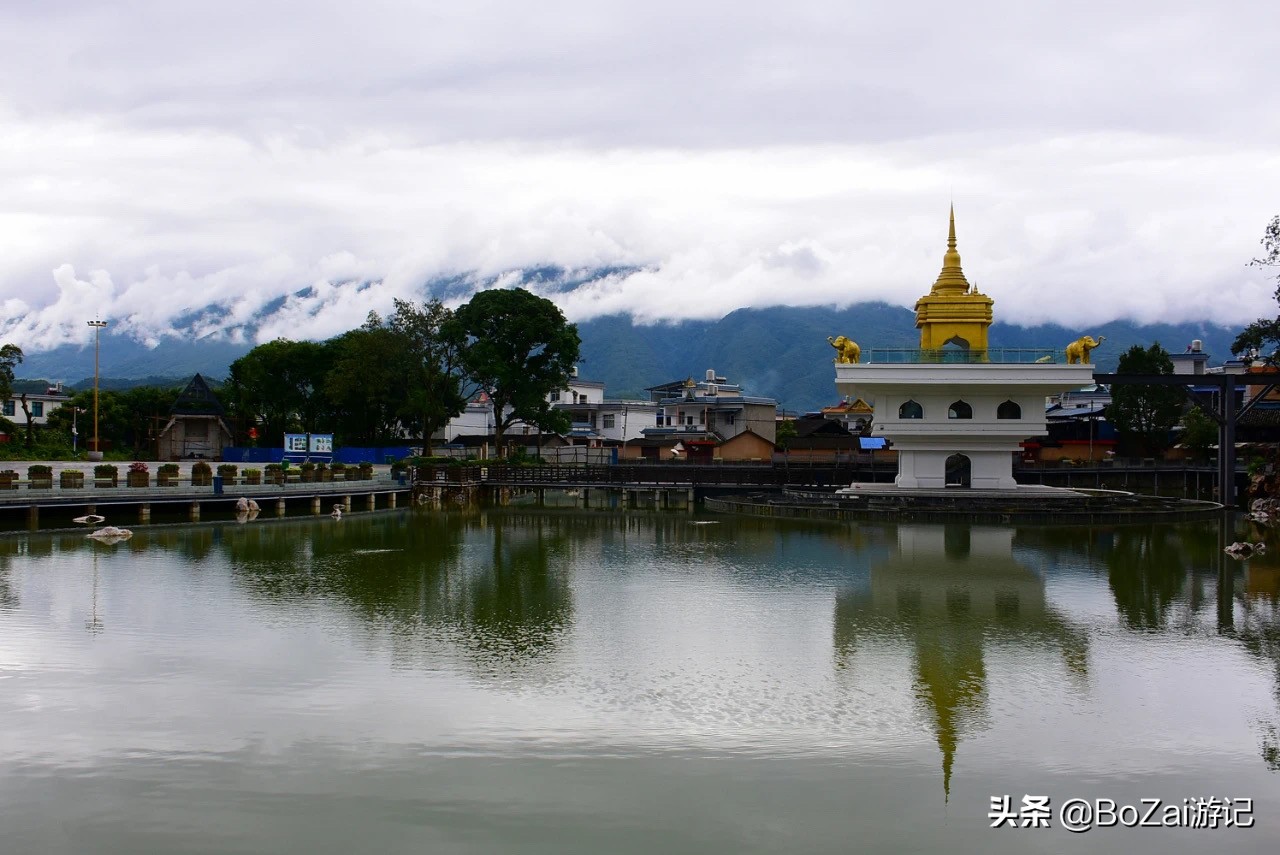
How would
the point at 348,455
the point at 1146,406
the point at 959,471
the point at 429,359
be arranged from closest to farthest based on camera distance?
the point at 959,471
the point at 1146,406
the point at 429,359
the point at 348,455

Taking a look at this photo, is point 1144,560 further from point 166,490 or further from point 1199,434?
point 166,490

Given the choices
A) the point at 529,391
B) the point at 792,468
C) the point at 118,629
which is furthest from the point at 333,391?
the point at 118,629

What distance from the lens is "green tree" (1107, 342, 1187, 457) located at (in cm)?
5478

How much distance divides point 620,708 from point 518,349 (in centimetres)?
4432

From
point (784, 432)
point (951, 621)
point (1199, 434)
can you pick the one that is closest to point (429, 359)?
point (784, 432)

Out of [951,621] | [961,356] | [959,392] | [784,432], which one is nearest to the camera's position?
[951,621]

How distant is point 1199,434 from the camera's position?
170 ft

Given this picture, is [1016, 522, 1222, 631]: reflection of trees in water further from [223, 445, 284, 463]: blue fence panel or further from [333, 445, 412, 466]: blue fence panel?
[223, 445, 284, 463]: blue fence panel

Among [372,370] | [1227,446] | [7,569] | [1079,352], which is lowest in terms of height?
[7,569]

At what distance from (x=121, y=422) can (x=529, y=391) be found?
30100 mm

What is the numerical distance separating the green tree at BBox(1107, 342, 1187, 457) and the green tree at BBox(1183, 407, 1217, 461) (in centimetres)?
136

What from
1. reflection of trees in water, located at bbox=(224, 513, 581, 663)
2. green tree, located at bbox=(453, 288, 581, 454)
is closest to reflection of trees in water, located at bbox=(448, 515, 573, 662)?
reflection of trees in water, located at bbox=(224, 513, 581, 663)

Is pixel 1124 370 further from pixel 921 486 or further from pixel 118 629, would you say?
pixel 118 629

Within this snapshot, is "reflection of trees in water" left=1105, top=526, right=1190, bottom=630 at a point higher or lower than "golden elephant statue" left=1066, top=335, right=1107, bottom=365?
lower
